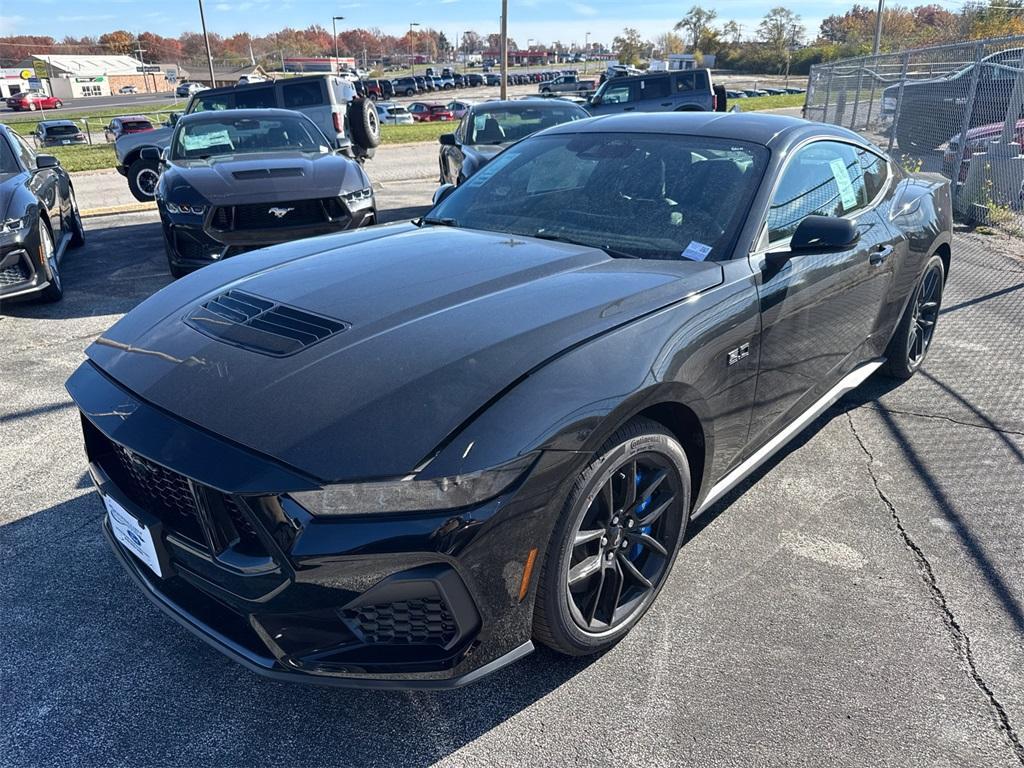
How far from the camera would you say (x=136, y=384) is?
2264 millimetres

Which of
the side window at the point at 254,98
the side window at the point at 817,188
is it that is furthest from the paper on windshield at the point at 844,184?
the side window at the point at 254,98

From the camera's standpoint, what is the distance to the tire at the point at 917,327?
4.41 m

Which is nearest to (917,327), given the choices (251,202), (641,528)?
(641,528)

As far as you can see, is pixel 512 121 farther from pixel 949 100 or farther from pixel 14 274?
pixel 949 100

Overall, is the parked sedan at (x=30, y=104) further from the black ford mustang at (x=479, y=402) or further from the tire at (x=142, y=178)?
the black ford mustang at (x=479, y=402)

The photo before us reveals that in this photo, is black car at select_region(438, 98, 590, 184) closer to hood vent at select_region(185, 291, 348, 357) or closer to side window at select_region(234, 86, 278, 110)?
side window at select_region(234, 86, 278, 110)

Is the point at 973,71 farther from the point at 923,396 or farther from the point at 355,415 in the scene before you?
the point at 355,415

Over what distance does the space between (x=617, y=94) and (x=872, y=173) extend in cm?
1186

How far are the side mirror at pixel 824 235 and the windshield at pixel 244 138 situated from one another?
20.3 ft

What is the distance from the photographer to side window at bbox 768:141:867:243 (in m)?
3.11

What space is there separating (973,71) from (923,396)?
763 cm

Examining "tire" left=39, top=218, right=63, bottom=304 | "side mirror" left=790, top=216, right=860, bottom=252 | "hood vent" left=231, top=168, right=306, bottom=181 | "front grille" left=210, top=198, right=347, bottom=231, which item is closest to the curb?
"tire" left=39, top=218, right=63, bottom=304

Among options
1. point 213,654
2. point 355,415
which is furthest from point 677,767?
point 213,654

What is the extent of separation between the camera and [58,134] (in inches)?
984
